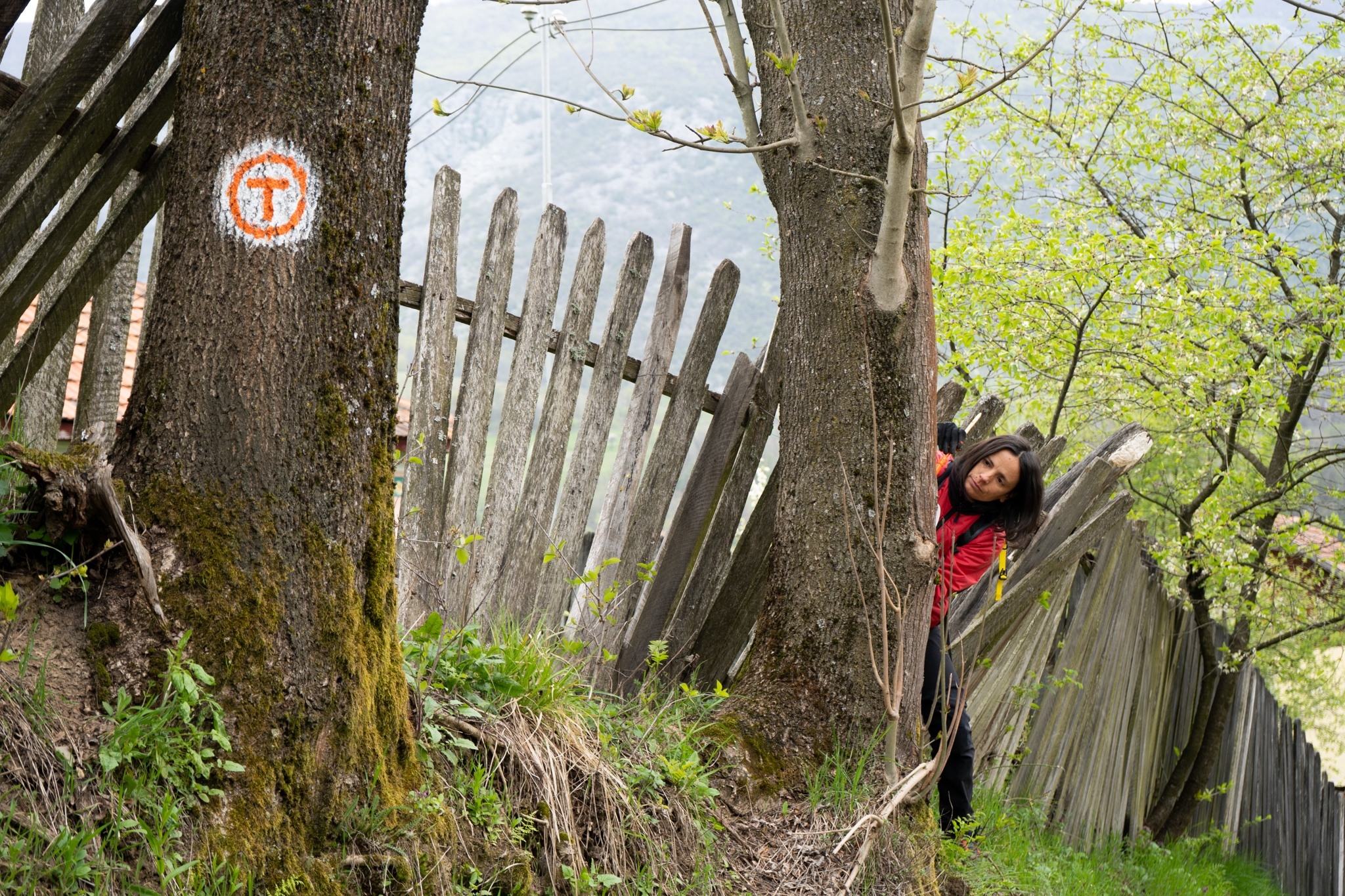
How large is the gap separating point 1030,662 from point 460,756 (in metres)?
3.56

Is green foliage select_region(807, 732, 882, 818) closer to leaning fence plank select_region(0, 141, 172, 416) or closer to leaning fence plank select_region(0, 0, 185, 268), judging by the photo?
leaning fence plank select_region(0, 141, 172, 416)

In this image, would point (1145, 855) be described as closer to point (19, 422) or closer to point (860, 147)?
point (860, 147)

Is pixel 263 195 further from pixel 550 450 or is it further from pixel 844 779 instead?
pixel 844 779

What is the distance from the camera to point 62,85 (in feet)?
6.96

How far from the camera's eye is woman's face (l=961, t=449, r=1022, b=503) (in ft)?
11.9

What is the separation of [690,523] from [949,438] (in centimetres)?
106

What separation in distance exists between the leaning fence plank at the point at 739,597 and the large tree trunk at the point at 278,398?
188 centimetres

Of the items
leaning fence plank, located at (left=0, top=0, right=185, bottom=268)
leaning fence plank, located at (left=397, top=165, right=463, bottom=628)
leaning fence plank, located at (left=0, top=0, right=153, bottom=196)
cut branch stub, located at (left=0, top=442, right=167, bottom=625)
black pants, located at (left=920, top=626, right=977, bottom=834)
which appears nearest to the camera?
cut branch stub, located at (left=0, top=442, right=167, bottom=625)

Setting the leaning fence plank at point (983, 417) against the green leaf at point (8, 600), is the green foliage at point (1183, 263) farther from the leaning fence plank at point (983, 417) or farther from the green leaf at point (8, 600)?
the green leaf at point (8, 600)

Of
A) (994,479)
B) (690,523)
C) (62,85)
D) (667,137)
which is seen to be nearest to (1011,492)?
(994,479)

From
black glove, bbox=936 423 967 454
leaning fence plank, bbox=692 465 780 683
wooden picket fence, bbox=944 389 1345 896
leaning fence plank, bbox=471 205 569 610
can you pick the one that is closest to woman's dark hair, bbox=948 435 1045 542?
black glove, bbox=936 423 967 454

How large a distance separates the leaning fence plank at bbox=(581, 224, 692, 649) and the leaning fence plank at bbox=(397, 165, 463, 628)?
2.07ft

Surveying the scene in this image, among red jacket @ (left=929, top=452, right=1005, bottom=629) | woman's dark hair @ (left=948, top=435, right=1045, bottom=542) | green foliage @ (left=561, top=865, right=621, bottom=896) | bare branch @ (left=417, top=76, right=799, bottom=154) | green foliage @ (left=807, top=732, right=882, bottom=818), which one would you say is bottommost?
green foliage @ (left=561, top=865, right=621, bottom=896)

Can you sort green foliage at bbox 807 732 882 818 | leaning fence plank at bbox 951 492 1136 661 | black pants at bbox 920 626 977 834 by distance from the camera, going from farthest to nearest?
leaning fence plank at bbox 951 492 1136 661 → black pants at bbox 920 626 977 834 → green foliage at bbox 807 732 882 818
